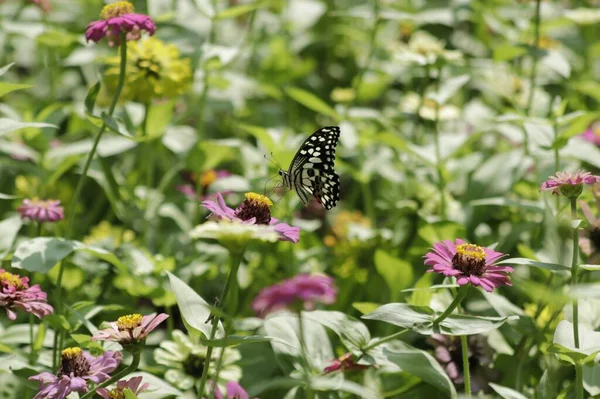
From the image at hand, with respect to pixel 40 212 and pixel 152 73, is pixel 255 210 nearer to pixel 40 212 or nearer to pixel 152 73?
pixel 40 212

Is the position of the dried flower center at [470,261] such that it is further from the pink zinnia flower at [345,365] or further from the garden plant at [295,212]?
the pink zinnia flower at [345,365]

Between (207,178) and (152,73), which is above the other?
(152,73)

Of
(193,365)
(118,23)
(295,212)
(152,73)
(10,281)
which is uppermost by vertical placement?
(118,23)

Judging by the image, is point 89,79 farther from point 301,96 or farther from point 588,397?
point 588,397

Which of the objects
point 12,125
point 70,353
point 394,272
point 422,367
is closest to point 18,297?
point 70,353

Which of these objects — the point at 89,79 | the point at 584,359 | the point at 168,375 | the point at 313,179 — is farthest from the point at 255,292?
the point at 89,79

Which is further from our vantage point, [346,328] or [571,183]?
[346,328]

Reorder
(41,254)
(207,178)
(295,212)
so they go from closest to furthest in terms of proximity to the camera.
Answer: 1. (41,254)
2. (207,178)
3. (295,212)

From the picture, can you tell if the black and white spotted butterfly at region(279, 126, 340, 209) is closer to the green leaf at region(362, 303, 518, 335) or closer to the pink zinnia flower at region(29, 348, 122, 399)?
the green leaf at region(362, 303, 518, 335)
